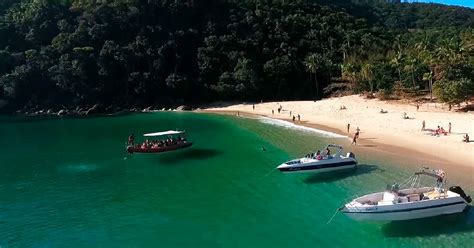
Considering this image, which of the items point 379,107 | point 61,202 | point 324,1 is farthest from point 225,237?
point 324,1

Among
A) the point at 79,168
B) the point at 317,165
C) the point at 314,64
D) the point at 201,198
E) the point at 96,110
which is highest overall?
the point at 314,64

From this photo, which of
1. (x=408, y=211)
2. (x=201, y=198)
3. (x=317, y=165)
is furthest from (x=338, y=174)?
(x=201, y=198)

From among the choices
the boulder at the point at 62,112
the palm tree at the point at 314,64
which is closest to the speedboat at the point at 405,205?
the palm tree at the point at 314,64

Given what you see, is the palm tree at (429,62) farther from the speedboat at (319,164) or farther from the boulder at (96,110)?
the boulder at (96,110)

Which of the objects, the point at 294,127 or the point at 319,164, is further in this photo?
the point at 294,127

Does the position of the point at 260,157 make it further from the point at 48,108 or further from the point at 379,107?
the point at 48,108

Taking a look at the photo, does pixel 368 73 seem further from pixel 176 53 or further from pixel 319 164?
pixel 319 164

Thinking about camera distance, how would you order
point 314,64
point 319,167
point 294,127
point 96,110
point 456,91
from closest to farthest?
point 319,167 < point 456,91 < point 294,127 < point 314,64 < point 96,110
